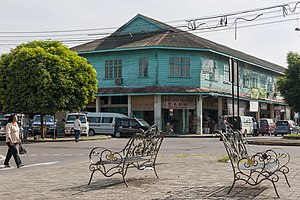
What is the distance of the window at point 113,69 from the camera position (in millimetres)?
43562

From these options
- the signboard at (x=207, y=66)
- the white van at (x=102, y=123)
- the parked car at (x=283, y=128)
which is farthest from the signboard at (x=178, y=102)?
the parked car at (x=283, y=128)

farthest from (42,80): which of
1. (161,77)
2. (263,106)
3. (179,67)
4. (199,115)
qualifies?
(263,106)

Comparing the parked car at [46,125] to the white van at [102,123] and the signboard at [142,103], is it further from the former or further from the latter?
the signboard at [142,103]

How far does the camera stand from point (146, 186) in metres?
9.47

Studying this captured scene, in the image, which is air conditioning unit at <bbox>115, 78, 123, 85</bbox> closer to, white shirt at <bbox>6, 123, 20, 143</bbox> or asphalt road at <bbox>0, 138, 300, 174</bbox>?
asphalt road at <bbox>0, 138, 300, 174</bbox>

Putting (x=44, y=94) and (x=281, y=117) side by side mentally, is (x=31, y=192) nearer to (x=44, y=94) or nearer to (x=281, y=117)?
(x=44, y=94)

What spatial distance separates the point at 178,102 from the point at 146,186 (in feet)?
105

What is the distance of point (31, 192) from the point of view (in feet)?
29.4

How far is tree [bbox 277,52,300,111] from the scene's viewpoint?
4359 centimetres

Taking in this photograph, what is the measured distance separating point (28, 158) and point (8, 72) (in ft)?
42.2

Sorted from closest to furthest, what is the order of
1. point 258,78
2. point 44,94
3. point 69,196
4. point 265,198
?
point 265,198
point 69,196
point 44,94
point 258,78

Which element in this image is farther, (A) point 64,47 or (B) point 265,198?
(A) point 64,47

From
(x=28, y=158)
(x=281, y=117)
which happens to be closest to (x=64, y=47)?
(x=28, y=158)

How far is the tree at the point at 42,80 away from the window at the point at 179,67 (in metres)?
12.7
